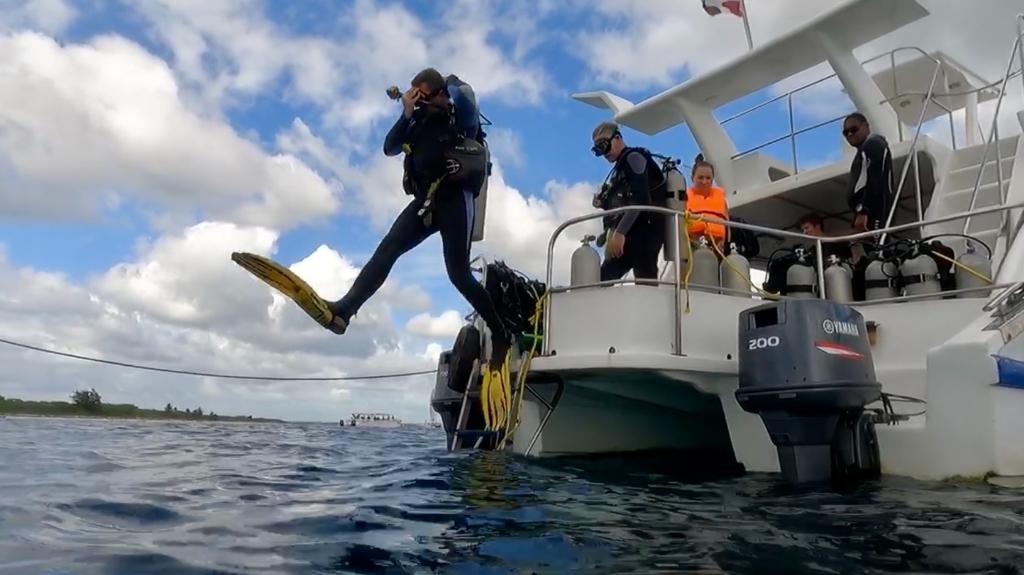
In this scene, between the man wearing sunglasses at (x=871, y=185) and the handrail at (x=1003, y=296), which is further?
the man wearing sunglasses at (x=871, y=185)

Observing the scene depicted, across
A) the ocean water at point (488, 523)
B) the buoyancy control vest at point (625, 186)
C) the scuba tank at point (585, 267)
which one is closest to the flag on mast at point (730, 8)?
the buoyancy control vest at point (625, 186)

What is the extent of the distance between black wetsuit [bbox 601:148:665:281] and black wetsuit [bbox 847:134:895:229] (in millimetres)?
1644

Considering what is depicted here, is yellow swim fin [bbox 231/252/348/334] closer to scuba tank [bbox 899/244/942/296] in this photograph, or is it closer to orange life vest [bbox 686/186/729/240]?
orange life vest [bbox 686/186/729/240]

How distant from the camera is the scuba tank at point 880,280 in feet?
16.1

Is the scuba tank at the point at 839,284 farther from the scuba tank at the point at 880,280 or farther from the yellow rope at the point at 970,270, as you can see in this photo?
the yellow rope at the point at 970,270

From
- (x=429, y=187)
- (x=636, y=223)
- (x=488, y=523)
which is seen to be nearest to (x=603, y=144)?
(x=636, y=223)

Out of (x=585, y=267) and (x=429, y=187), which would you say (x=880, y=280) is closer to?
(x=585, y=267)

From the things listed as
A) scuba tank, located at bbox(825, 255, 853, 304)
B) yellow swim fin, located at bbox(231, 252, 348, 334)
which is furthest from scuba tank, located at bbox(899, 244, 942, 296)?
yellow swim fin, located at bbox(231, 252, 348, 334)

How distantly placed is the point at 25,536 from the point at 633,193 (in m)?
3.97

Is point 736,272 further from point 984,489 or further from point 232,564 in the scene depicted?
point 232,564

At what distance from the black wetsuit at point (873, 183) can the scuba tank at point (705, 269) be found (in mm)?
1479

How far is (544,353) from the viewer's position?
475 cm

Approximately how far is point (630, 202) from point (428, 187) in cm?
148

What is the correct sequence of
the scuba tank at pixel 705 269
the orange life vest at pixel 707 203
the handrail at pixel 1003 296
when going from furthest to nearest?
1. the orange life vest at pixel 707 203
2. the scuba tank at pixel 705 269
3. the handrail at pixel 1003 296
